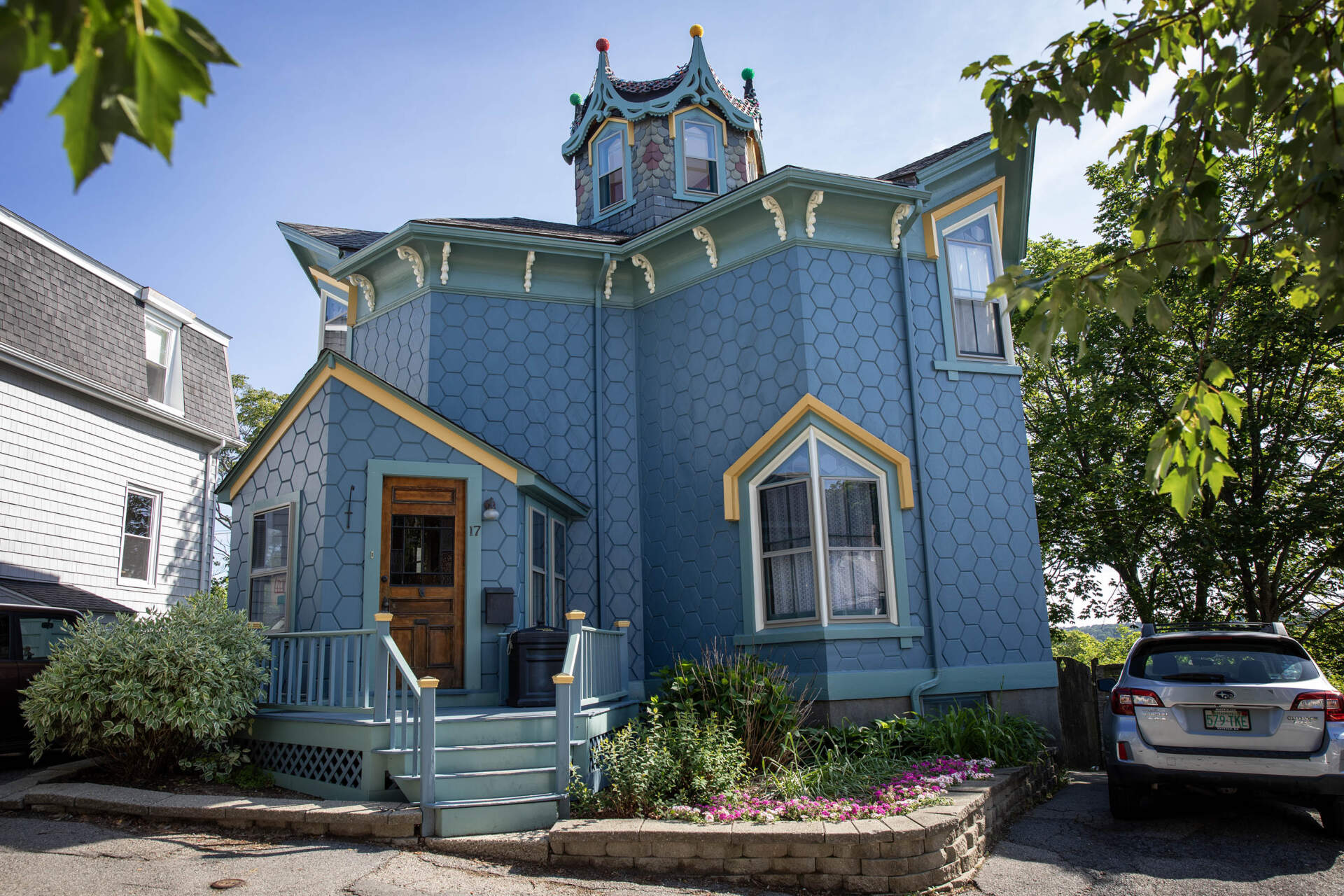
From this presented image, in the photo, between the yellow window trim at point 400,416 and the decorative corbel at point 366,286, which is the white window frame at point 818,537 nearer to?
the yellow window trim at point 400,416

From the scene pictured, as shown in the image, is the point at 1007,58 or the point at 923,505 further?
the point at 923,505

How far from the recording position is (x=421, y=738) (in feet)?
21.7

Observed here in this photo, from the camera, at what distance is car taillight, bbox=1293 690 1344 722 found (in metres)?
6.42

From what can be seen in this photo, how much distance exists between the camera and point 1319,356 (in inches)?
550

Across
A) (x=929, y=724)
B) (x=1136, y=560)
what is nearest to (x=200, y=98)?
(x=929, y=724)

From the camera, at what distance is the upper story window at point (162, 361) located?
15.3m

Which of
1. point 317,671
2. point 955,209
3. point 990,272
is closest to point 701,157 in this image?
point 955,209

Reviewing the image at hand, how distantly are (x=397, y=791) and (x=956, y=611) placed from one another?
5.95 m

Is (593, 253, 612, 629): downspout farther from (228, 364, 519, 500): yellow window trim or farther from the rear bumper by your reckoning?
the rear bumper

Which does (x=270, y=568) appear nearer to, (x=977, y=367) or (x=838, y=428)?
(x=838, y=428)

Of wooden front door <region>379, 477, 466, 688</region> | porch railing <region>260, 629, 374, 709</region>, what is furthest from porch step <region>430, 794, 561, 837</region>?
wooden front door <region>379, 477, 466, 688</region>

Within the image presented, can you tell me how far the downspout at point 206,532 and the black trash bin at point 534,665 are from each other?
934 cm

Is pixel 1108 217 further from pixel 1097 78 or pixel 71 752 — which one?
pixel 71 752

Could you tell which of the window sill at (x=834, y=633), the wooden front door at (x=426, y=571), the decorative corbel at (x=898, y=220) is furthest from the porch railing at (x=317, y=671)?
the decorative corbel at (x=898, y=220)
